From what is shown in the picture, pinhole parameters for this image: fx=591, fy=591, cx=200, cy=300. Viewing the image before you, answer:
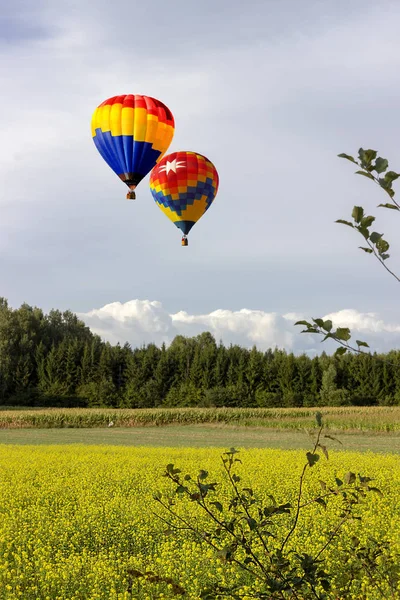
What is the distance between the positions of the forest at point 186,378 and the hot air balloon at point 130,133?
3354 centimetres

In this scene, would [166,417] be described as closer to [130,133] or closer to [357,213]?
[130,133]

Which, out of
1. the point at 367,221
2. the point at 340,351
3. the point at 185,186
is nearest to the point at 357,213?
the point at 367,221

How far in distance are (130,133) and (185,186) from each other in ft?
14.8

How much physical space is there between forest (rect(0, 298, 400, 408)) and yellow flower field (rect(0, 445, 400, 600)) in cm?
4100

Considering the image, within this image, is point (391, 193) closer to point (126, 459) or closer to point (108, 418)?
point (126, 459)

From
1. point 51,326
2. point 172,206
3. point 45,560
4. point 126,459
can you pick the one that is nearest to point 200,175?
point 172,206

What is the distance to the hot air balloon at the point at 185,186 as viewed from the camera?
101 feet

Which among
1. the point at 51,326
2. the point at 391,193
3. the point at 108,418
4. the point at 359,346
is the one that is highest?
the point at 51,326

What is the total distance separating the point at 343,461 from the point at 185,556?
443 inches

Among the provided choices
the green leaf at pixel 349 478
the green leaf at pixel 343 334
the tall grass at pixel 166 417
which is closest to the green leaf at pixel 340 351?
the green leaf at pixel 343 334

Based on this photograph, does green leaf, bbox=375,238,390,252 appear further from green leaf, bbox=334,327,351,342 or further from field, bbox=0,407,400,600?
field, bbox=0,407,400,600

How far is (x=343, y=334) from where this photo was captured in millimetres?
2703

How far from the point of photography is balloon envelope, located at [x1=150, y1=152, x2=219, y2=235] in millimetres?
30797

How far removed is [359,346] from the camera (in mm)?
2711
